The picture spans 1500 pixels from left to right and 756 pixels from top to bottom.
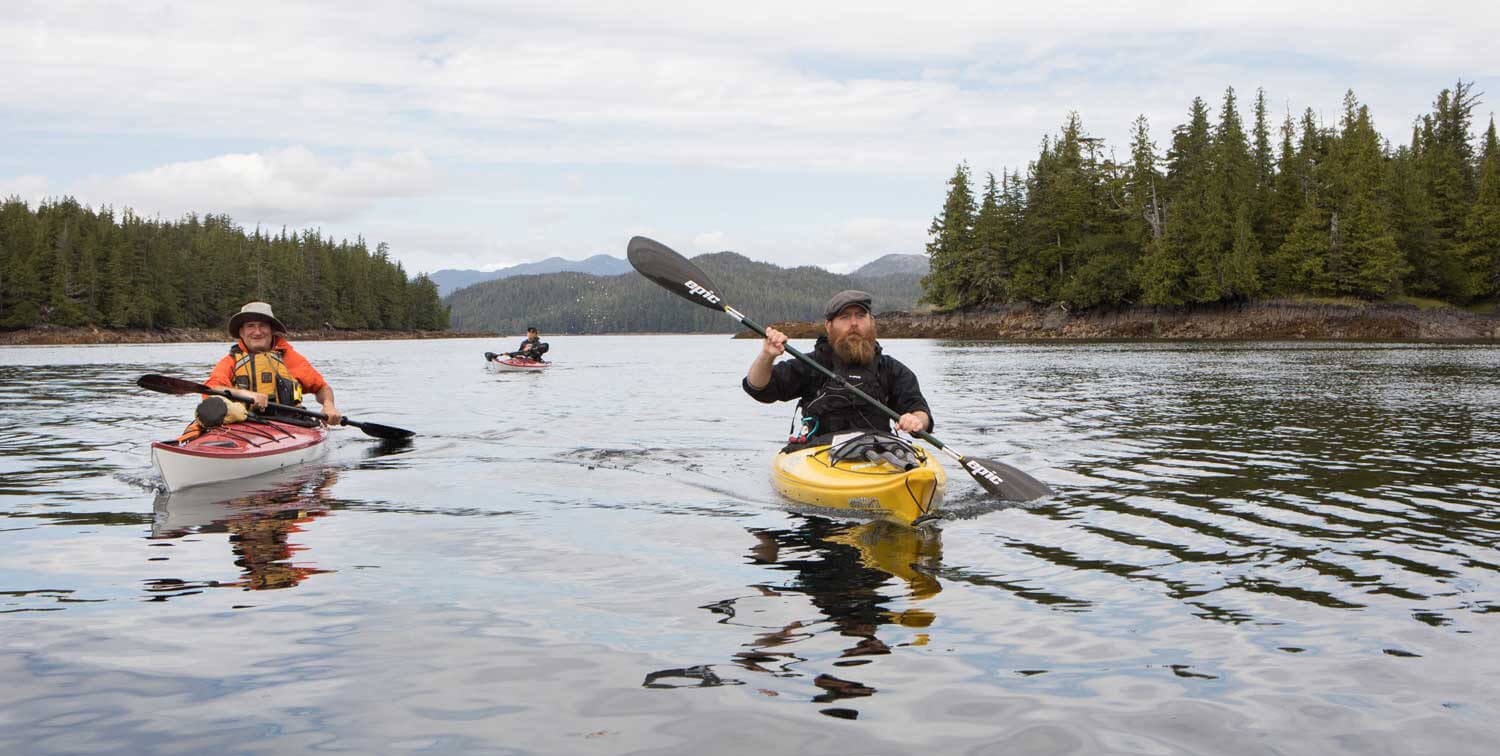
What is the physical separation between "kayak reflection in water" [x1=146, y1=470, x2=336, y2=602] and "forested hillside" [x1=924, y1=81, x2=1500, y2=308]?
81.5 m

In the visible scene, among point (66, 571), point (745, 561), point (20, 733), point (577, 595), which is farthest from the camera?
point (745, 561)

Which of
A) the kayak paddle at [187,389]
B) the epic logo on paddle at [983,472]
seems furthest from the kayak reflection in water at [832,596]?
the kayak paddle at [187,389]

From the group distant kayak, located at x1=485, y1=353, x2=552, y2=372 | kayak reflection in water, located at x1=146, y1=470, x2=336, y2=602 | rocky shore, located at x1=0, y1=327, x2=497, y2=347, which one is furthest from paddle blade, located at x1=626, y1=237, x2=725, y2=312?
rocky shore, located at x1=0, y1=327, x2=497, y2=347

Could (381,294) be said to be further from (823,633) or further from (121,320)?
(823,633)

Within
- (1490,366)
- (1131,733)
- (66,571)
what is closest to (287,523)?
(66,571)

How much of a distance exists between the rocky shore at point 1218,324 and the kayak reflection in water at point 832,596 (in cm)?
5643

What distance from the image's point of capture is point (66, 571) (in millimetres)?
7883

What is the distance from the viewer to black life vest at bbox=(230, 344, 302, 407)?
45.8 feet

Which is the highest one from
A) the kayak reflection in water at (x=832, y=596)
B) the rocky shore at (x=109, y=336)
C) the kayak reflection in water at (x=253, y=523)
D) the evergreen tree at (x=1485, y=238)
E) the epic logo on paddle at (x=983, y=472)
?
the evergreen tree at (x=1485, y=238)

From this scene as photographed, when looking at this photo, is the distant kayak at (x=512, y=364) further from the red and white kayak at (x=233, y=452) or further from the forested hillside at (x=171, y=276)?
the forested hillside at (x=171, y=276)

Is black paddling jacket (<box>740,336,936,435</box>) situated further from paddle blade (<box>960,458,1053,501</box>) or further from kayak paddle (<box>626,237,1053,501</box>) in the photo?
paddle blade (<box>960,458,1053,501</box>)

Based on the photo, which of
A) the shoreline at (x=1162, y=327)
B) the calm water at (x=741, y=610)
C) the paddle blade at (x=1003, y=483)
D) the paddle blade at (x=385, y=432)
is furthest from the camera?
the shoreline at (x=1162, y=327)

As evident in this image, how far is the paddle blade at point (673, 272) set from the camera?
46.3 ft

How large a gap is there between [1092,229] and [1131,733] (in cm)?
10585
